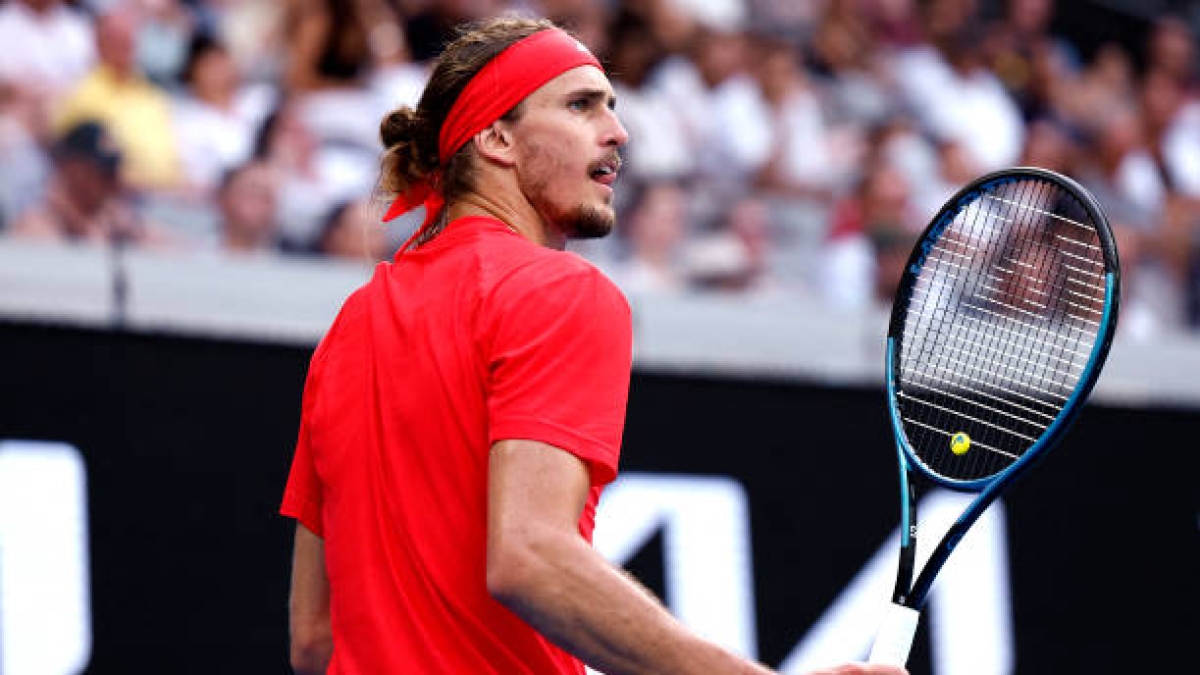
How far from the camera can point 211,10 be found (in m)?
5.82

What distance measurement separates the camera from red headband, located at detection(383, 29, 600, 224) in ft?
7.30

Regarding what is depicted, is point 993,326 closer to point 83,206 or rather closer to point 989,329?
point 989,329

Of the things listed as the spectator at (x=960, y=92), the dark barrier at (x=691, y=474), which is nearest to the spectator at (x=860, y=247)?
the dark barrier at (x=691, y=474)

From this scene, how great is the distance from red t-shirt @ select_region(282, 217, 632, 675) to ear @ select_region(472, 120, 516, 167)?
13 centimetres

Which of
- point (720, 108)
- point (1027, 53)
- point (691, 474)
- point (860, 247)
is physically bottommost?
point (691, 474)

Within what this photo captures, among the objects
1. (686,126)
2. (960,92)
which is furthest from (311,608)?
(960,92)

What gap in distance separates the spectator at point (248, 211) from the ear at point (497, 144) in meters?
2.82

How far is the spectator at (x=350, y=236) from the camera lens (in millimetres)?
5113

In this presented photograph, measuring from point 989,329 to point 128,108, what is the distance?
125 inches

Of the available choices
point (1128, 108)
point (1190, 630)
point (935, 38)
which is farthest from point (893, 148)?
point (1190, 630)

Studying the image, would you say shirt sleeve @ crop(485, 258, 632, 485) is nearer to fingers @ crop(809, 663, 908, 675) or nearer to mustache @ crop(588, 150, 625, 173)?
mustache @ crop(588, 150, 625, 173)

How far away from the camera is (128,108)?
5336 mm

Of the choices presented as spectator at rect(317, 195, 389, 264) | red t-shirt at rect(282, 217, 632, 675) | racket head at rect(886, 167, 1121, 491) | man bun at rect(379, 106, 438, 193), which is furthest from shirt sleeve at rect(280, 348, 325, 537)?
spectator at rect(317, 195, 389, 264)

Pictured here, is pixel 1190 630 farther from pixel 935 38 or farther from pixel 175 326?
pixel 935 38
